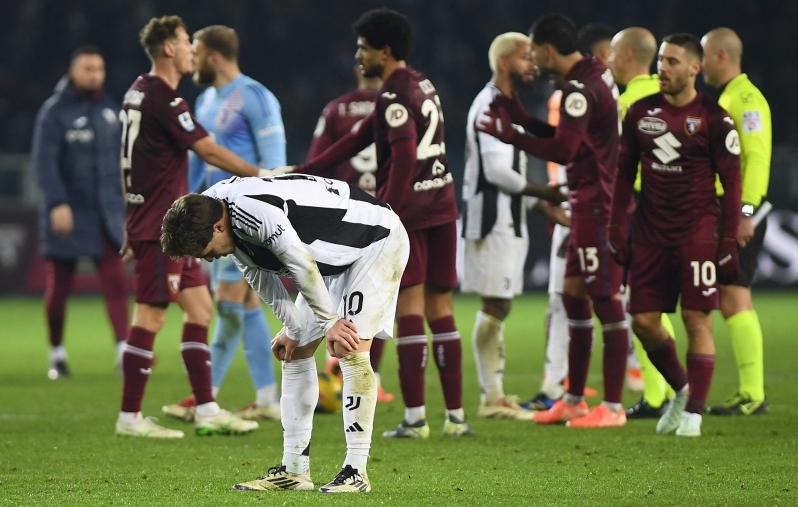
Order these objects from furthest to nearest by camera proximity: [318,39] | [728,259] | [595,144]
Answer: [318,39] < [595,144] < [728,259]

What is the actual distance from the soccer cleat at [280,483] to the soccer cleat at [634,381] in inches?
165

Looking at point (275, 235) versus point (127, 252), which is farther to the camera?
point (127, 252)

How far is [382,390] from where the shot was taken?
829 centimetres

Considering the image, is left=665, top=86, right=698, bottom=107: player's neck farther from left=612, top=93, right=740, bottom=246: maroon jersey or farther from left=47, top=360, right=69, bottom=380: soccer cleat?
left=47, top=360, right=69, bottom=380: soccer cleat

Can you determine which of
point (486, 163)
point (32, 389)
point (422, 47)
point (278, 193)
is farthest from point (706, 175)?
point (422, 47)

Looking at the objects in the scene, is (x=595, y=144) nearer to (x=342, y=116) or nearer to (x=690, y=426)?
(x=690, y=426)

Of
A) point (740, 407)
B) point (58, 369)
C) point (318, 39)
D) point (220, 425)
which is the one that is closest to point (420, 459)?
point (220, 425)

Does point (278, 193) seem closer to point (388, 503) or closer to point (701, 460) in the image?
point (388, 503)

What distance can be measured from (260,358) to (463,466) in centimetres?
236

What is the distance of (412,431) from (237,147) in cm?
218

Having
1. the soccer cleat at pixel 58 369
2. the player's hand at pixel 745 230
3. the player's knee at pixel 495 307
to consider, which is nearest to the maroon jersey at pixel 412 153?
the player's knee at pixel 495 307

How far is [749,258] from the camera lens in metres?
7.22

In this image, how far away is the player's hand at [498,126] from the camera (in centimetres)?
630

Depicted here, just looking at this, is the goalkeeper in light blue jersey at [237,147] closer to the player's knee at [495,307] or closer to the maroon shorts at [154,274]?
the maroon shorts at [154,274]
